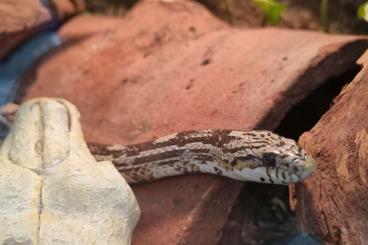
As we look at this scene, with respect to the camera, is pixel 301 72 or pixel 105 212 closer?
pixel 105 212

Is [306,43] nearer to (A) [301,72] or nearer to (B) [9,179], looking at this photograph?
(A) [301,72]

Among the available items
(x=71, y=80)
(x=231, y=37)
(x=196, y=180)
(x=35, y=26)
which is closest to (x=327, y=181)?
(x=196, y=180)

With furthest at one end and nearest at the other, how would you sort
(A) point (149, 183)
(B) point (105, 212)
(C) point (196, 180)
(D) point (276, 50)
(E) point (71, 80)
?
(E) point (71, 80), (D) point (276, 50), (A) point (149, 183), (C) point (196, 180), (B) point (105, 212)

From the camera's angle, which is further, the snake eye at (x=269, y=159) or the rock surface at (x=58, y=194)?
the snake eye at (x=269, y=159)

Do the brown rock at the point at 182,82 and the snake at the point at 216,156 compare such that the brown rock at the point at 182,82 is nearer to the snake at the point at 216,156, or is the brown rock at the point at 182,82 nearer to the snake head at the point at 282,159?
the snake at the point at 216,156

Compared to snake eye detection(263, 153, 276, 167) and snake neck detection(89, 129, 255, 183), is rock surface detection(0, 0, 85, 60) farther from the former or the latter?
snake eye detection(263, 153, 276, 167)

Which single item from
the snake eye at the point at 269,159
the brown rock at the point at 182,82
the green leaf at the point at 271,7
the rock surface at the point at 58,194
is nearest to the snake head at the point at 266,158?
the snake eye at the point at 269,159

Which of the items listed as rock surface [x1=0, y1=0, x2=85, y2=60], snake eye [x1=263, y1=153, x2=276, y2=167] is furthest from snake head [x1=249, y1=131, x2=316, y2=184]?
rock surface [x1=0, y1=0, x2=85, y2=60]
